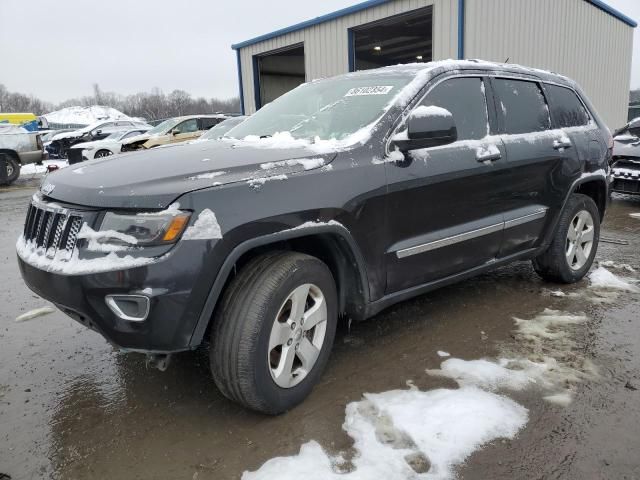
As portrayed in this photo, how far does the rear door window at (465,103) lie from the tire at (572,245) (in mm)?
1264

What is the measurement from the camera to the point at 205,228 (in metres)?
2.19

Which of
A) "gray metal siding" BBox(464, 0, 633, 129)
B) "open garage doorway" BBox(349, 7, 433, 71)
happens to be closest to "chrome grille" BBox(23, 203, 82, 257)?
"gray metal siding" BBox(464, 0, 633, 129)

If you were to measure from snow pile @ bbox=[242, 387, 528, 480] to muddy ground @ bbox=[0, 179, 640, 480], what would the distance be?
0.07m

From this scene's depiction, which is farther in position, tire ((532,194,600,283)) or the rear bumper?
tire ((532,194,600,283))

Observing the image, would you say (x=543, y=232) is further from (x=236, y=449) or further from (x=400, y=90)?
(x=236, y=449)

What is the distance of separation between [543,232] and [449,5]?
31.9 ft

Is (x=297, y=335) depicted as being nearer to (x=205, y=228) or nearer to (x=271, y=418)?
(x=271, y=418)

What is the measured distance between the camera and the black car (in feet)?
7.16

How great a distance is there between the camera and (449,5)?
12.0 meters

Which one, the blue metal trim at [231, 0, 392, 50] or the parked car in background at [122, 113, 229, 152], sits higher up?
the blue metal trim at [231, 0, 392, 50]

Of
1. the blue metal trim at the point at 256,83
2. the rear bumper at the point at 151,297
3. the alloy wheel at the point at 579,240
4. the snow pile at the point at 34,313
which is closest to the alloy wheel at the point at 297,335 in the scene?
the rear bumper at the point at 151,297

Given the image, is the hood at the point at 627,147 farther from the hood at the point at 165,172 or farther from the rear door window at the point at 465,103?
the hood at the point at 165,172

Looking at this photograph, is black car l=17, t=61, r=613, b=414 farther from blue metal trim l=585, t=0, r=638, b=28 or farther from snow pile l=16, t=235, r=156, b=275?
blue metal trim l=585, t=0, r=638, b=28

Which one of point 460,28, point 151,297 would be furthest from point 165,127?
point 151,297
